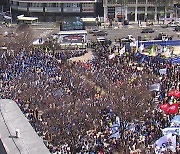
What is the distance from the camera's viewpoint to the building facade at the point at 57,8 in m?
73.2

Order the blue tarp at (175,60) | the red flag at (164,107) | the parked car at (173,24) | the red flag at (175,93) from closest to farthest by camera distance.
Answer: the red flag at (164,107) < the red flag at (175,93) < the blue tarp at (175,60) < the parked car at (173,24)

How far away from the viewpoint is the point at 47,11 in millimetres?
73875

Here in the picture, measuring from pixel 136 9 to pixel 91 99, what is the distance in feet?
148

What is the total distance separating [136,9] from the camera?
238 feet

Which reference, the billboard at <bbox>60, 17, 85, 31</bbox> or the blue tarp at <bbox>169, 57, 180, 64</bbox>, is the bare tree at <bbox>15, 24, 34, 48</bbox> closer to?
the billboard at <bbox>60, 17, 85, 31</bbox>

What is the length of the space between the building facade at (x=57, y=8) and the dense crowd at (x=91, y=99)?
31622mm

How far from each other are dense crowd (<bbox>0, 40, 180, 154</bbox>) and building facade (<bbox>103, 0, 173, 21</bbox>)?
3069cm

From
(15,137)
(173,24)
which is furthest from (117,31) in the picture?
(15,137)

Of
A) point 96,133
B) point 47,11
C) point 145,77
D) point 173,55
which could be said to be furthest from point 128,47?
point 47,11

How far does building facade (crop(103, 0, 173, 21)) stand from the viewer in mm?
72062

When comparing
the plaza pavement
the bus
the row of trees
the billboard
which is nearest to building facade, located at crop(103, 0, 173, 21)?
the row of trees

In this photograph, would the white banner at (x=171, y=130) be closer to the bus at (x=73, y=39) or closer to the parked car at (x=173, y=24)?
the bus at (x=73, y=39)

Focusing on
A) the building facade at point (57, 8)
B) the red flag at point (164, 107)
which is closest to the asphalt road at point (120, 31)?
the building facade at point (57, 8)

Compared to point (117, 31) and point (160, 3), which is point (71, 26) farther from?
point (160, 3)
